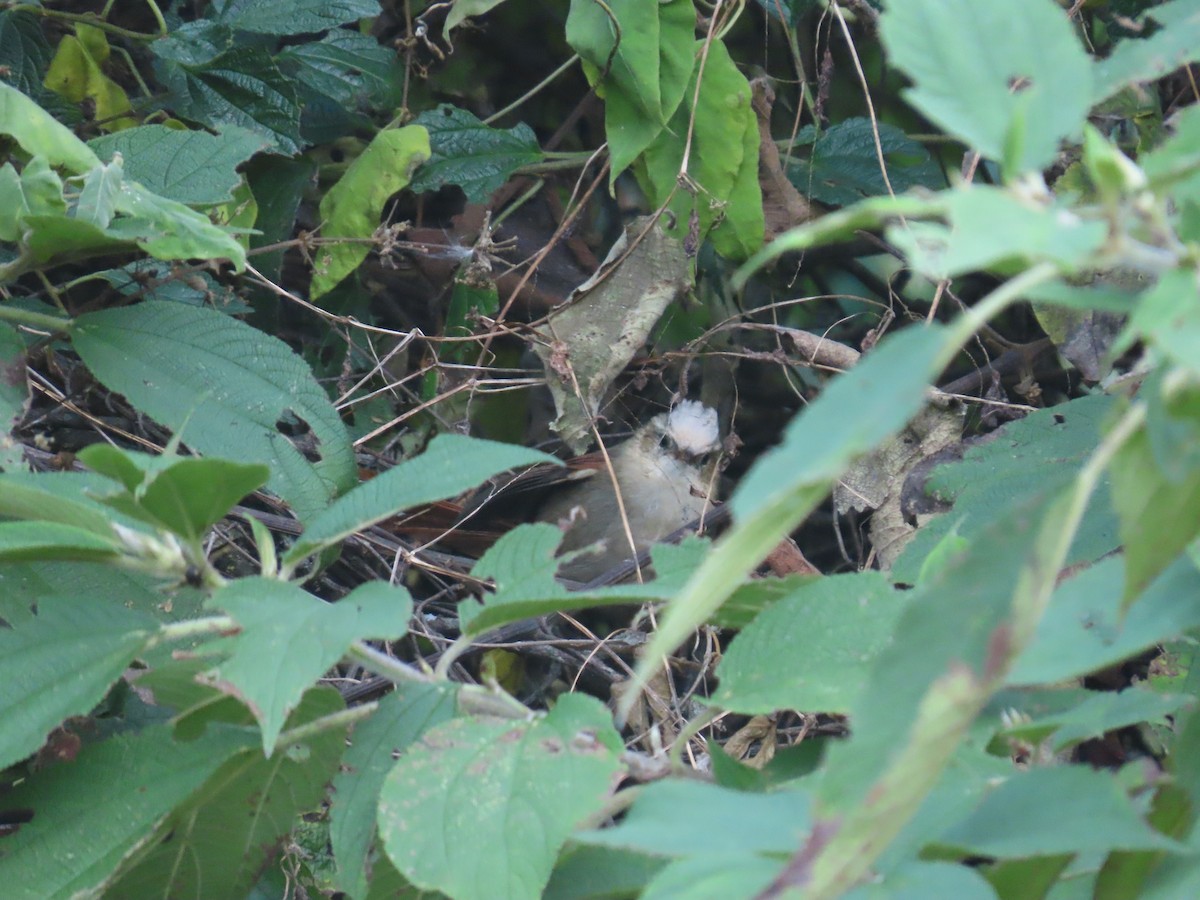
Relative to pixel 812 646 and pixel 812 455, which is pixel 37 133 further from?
pixel 812 455

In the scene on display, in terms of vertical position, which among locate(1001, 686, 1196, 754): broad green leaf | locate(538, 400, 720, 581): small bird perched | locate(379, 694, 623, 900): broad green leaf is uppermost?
locate(1001, 686, 1196, 754): broad green leaf

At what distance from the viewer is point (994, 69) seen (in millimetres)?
666

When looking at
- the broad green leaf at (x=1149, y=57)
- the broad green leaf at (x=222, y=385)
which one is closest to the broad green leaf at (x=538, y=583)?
the broad green leaf at (x=1149, y=57)

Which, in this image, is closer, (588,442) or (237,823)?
(237,823)

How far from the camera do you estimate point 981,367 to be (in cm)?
280

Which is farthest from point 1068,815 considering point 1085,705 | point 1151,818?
point 1085,705

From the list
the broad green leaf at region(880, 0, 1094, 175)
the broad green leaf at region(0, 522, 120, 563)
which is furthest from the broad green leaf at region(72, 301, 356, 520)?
the broad green leaf at region(880, 0, 1094, 175)

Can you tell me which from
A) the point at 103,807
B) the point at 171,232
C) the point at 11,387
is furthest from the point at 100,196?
the point at 103,807

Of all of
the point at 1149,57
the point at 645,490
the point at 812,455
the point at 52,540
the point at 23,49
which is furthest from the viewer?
the point at 645,490

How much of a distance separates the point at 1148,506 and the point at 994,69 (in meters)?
0.26

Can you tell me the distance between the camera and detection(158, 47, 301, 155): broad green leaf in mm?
2635

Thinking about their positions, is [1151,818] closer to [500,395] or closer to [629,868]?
[629,868]

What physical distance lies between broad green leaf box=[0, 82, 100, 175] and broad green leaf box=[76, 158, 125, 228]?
84 millimetres

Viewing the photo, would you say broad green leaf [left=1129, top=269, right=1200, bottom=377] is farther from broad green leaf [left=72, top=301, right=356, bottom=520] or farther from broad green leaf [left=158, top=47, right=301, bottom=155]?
broad green leaf [left=158, top=47, right=301, bottom=155]
